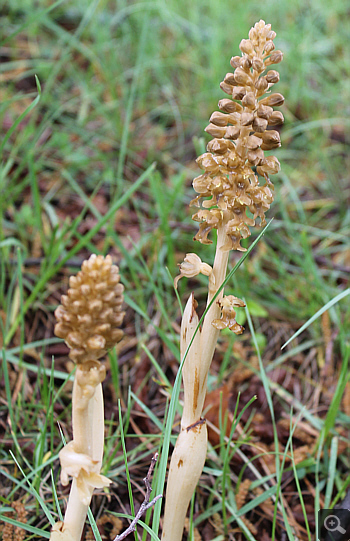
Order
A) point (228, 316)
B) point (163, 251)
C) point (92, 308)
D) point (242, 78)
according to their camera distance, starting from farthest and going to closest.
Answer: point (163, 251) → point (228, 316) → point (242, 78) → point (92, 308)

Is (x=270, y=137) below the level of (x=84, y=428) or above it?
above

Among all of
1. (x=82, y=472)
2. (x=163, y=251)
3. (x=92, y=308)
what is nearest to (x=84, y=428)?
(x=82, y=472)

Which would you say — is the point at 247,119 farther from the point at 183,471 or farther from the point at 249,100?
the point at 183,471

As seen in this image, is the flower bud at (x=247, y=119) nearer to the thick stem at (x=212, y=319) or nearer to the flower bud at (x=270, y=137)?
the flower bud at (x=270, y=137)

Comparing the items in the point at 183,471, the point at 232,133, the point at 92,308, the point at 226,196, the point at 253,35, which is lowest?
the point at 183,471

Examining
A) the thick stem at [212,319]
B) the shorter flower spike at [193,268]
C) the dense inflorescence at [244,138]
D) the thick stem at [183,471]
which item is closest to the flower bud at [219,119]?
the dense inflorescence at [244,138]
